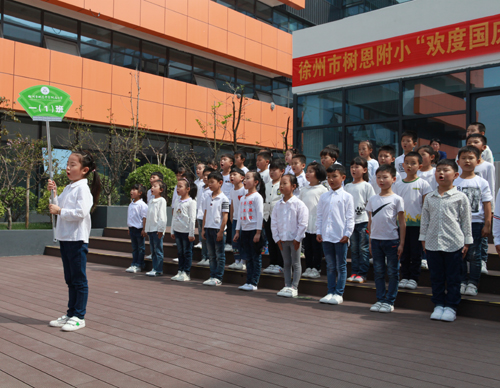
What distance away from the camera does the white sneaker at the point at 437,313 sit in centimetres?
524

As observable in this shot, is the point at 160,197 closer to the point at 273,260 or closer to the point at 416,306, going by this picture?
the point at 273,260

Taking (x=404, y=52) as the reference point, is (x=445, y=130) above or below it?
below

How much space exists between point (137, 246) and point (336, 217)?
4.65 m

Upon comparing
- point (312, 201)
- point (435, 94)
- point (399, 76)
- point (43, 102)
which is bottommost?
point (312, 201)

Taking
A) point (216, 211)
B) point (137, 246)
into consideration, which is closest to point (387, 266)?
point (216, 211)

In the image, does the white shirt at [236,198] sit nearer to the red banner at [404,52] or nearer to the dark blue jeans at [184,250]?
the dark blue jeans at [184,250]

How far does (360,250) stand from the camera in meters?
6.73

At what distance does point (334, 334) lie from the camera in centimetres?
473

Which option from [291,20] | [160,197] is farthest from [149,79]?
[160,197]

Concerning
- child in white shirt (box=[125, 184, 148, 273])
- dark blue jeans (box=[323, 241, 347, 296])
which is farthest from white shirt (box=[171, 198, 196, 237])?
dark blue jeans (box=[323, 241, 347, 296])

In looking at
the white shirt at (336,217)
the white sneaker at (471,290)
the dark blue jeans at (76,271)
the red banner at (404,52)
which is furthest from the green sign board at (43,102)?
the red banner at (404,52)

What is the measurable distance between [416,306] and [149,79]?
16003 mm

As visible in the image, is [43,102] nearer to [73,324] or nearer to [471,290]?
[73,324]

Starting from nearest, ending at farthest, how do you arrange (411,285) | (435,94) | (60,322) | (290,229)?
1. (60,322)
2. (411,285)
3. (290,229)
4. (435,94)
